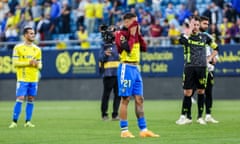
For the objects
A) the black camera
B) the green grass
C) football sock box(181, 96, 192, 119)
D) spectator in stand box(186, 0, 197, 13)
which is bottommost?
the green grass

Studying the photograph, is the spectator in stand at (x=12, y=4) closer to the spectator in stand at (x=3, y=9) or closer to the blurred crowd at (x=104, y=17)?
the blurred crowd at (x=104, y=17)

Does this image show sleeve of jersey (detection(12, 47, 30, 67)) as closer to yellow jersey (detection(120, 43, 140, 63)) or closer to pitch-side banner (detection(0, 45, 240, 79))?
yellow jersey (detection(120, 43, 140, 63))

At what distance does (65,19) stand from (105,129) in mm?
19253

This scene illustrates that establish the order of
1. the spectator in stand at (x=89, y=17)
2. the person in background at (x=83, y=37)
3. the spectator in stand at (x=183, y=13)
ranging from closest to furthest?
the spectator in stand at (x=183, y=13), the person in background at (x=83, y=37), the spectator in stand at (x=89, y=17)

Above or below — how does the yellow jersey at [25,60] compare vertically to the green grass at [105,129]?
above

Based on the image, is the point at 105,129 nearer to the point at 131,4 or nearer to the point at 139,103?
the point at 139,103

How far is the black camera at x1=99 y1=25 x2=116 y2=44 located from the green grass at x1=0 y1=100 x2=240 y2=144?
2.22 meters

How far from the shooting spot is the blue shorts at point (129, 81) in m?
15.1

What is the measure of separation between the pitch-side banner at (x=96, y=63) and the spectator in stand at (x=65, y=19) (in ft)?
6.53

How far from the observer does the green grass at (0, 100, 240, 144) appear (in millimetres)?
14375

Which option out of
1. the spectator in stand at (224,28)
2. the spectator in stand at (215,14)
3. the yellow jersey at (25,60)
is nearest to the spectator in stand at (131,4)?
the spectator in stand at (215,14)

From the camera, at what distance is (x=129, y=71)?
15.2m

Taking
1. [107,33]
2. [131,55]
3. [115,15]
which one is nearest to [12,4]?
[115,15]

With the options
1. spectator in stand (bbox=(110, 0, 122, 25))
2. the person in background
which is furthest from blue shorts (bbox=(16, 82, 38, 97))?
spectator in stand (bbox=(110, 0, 122, 25))
